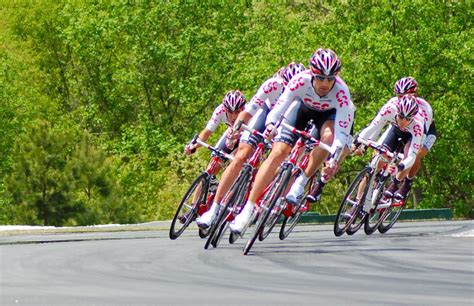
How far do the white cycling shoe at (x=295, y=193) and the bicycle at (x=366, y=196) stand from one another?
3.75 meters

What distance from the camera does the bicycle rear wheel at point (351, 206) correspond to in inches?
750

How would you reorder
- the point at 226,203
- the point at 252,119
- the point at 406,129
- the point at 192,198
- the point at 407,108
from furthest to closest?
the point at 406,129 < the point at 407,108 < the point at 192,198 < the point at 252,119 < the point at 226,203

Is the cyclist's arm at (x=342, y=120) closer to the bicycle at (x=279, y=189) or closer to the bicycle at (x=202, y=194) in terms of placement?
the bicycle at (x=279, y=189)

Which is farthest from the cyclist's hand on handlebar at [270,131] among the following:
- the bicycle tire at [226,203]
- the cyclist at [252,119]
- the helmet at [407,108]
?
the helmet at [407,108]

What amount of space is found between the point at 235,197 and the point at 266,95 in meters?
2.20

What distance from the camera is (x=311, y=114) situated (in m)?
16.2

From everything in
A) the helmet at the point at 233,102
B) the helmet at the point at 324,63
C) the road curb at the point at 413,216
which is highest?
the helmet at the point at 324,63

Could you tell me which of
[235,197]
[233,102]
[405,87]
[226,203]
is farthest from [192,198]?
[405,87]

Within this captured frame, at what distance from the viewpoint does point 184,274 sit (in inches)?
480

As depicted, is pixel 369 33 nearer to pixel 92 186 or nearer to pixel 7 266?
pixel 92 186

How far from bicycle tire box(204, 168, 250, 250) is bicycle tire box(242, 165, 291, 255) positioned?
710 millimetres

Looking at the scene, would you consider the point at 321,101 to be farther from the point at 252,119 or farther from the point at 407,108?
the point at 407,108

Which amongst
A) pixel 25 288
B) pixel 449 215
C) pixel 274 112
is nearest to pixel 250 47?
pixel 449 215

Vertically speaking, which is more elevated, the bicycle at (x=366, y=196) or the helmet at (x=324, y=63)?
the helmet at (x=324, y=63)
